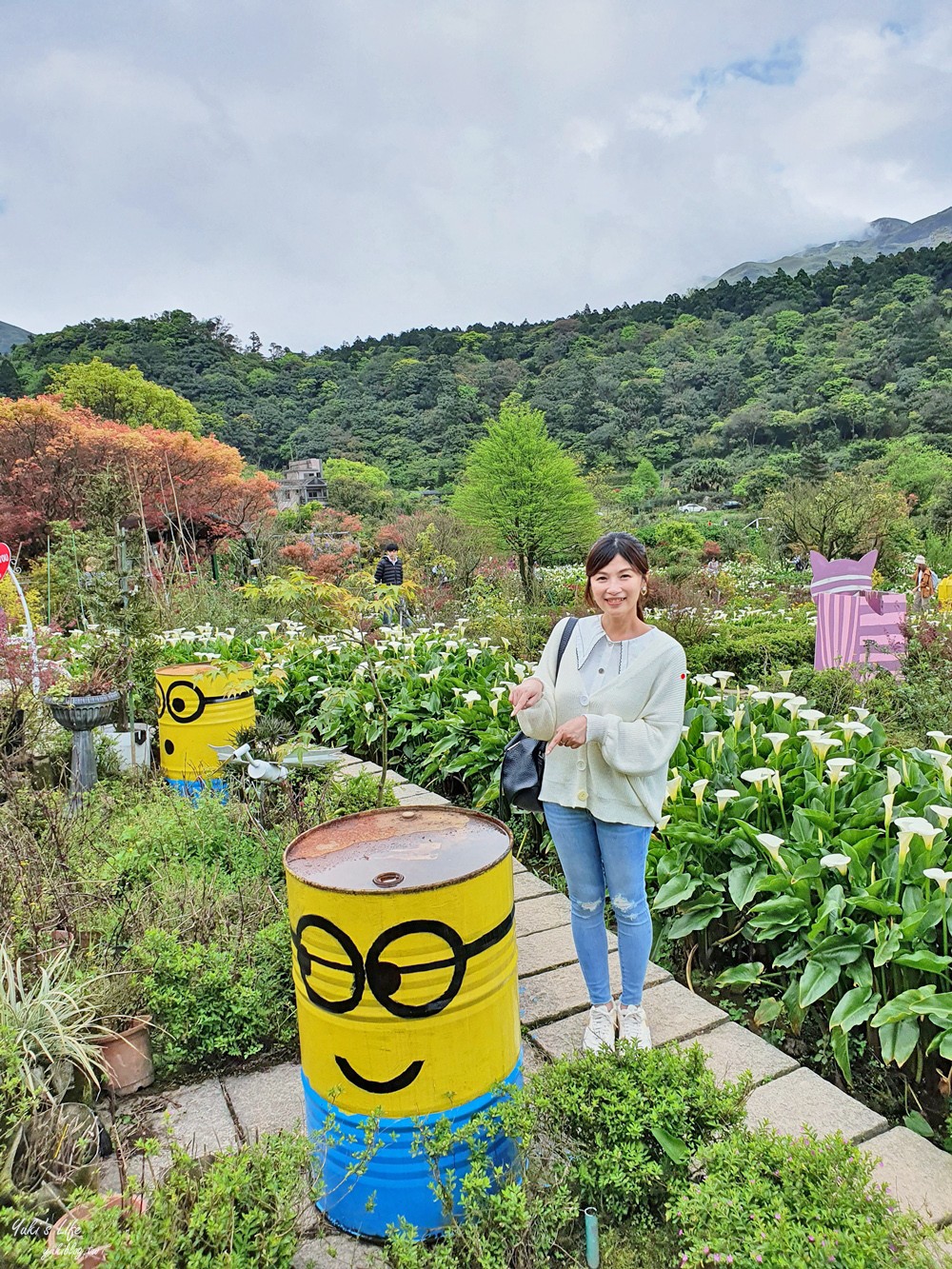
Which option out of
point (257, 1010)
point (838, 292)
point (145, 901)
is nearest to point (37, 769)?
point (145, 901)

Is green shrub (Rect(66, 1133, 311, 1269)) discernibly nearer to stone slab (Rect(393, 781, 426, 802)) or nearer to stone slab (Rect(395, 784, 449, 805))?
stone slab (Rect(395, 784, 449, 805))

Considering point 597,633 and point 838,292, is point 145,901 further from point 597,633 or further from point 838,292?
point 838,292

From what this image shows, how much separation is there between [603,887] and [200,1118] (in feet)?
3.98

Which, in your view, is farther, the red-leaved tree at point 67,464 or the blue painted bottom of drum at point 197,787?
the red-leaved tree at point 67,464

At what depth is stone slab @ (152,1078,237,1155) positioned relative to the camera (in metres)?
1.90

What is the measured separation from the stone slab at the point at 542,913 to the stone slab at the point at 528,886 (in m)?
0.03

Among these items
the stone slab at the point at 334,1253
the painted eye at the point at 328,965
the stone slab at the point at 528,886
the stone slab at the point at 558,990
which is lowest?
the stone slab at the point at 528,886

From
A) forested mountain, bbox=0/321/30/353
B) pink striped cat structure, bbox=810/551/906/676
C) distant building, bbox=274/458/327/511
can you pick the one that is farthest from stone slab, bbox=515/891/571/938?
forested mountain, bbox=0/321/30/353

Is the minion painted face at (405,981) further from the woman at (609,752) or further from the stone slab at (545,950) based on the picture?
the stone slab at (545,950)

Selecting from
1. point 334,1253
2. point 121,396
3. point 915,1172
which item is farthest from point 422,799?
point 121,396

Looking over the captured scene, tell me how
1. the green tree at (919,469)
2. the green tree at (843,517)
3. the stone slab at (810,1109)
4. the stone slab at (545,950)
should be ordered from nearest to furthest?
the stone slab at (810,1109) < the stone slab at (545,950) < the green tree at (843,517) < the green tree at (919,469)

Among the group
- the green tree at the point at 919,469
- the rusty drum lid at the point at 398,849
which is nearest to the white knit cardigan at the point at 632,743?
the rusty drum lid at the point at 398,849

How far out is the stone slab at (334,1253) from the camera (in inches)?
59.0

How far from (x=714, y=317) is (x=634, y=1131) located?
2856 inches
